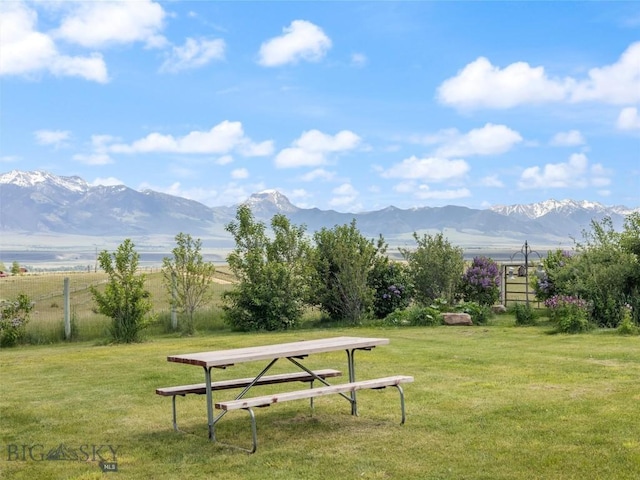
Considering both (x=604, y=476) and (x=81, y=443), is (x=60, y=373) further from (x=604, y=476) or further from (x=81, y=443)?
(x=604, y=476)

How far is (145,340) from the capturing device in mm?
17250

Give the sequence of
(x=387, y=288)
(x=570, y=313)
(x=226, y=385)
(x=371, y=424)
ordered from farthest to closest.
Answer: (x=387, y=288) < (x=570, y=313) < (x=226, y=385) < (x=371, y=424)

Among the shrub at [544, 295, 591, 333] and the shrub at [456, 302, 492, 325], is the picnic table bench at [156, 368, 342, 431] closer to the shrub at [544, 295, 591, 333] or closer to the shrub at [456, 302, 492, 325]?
the shrub at [544, 295, 591, 333]

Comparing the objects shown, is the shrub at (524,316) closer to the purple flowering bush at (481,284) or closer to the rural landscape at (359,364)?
the rural landscape at (359,364)

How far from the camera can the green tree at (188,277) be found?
18.8 meters

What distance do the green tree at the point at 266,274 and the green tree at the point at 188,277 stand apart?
2.10ft

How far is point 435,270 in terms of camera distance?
20.3 metres

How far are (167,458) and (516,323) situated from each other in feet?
42.1

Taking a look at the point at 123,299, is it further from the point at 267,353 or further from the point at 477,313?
the point at 267,353

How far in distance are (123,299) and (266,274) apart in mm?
3796

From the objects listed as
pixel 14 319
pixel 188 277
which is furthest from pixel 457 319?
pixel 14 319

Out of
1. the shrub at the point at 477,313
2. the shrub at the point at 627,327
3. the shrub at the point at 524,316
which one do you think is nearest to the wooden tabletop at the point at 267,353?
the shrub at the point at 627,327

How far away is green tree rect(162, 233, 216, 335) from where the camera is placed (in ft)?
61.6

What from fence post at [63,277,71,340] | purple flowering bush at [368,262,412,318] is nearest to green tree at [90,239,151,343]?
fence post at [63,277,71,340]
